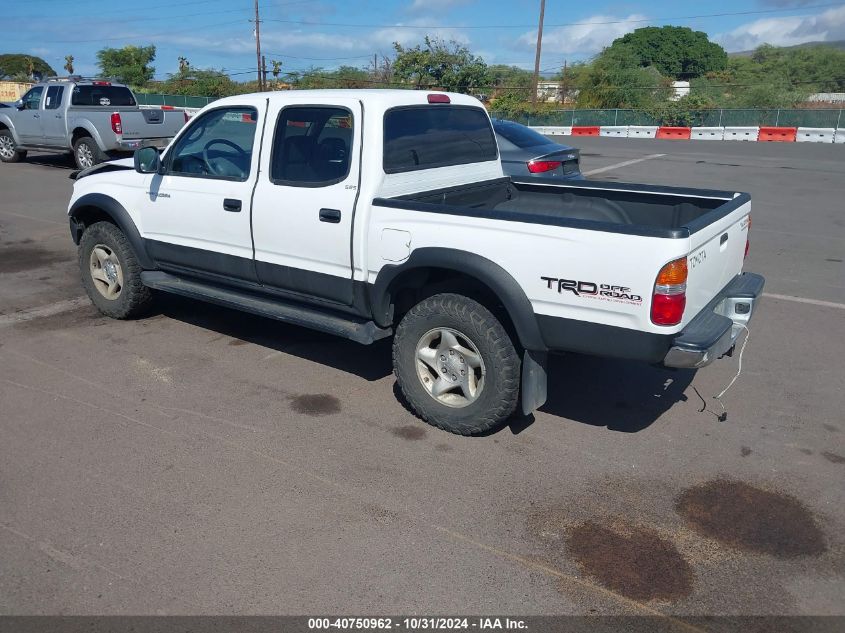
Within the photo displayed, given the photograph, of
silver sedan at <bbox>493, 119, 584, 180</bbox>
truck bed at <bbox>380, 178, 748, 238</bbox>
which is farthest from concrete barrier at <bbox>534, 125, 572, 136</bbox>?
truck bed at <bbox>380, 178, 748, 238</bbox>

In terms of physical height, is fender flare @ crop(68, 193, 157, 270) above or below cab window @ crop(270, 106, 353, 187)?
below

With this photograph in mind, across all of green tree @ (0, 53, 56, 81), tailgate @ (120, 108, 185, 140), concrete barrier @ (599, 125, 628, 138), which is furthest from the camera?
green tree @ (0, 53, 56, 81)

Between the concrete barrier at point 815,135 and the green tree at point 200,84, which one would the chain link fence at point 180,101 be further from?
the concrete barrier at point 815,135

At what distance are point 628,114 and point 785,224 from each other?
2398 cm

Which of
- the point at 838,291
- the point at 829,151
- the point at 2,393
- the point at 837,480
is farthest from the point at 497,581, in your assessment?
the point at 829,151

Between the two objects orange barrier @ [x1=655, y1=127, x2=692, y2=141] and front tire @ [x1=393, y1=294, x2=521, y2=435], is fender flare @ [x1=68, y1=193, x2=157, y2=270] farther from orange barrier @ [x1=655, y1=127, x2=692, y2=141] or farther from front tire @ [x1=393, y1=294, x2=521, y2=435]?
orange barrier @ [x1=655, y1=127, x2=692, y2=141]

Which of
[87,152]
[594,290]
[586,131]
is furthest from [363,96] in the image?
[586,131]

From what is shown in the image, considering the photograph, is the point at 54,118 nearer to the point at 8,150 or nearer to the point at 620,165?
the point at 8,150

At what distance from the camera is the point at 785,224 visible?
1130cm

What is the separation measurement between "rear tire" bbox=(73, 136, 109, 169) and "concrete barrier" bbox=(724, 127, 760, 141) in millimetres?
23043

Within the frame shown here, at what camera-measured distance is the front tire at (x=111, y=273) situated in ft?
20.8

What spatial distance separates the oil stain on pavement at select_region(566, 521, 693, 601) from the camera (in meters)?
3.25

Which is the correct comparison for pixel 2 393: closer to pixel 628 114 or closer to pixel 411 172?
pixel 411 172

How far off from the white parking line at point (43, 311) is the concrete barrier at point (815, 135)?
27.3 metres
